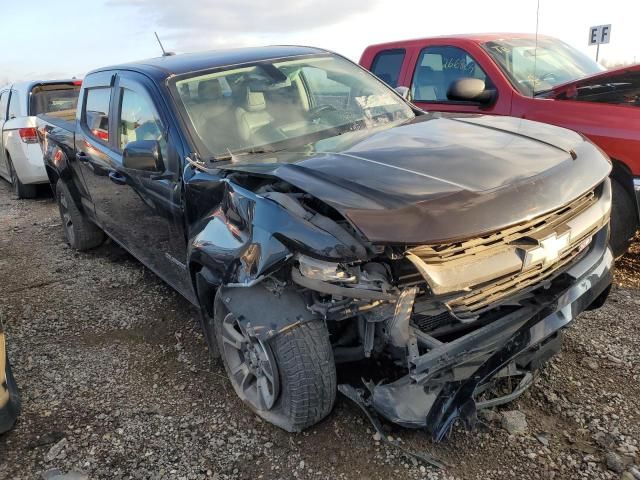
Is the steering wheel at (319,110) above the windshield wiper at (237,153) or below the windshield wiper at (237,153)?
above

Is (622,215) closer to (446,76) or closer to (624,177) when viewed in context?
(624,177)

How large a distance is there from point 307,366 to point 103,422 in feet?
4.11

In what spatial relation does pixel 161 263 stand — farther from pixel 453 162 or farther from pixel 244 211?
pixel 453 162

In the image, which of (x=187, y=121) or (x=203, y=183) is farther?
(x=187, y=121)

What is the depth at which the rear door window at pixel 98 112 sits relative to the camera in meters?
4.14

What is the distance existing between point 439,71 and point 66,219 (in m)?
4.17

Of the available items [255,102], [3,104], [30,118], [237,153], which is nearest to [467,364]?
[237,153]

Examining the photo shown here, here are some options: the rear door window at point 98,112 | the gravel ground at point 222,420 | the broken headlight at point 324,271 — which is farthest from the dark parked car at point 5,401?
the rear door window at point 98,112

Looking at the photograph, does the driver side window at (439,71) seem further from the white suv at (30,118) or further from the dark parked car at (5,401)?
the white suv at (30,118)

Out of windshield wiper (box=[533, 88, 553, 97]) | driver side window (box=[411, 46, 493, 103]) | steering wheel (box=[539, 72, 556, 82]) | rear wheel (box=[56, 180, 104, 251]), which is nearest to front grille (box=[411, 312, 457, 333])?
windshield wiper (box=[533, 88, 553, 97])

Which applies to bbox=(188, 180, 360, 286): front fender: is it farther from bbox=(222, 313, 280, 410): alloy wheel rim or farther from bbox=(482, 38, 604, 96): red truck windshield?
bbox=(482, 38, 604, 96): red truck windshield

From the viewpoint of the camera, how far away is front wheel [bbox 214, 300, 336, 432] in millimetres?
2295

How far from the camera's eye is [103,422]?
9.26ft

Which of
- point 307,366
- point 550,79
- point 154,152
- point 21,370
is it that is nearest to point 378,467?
point 307,366
